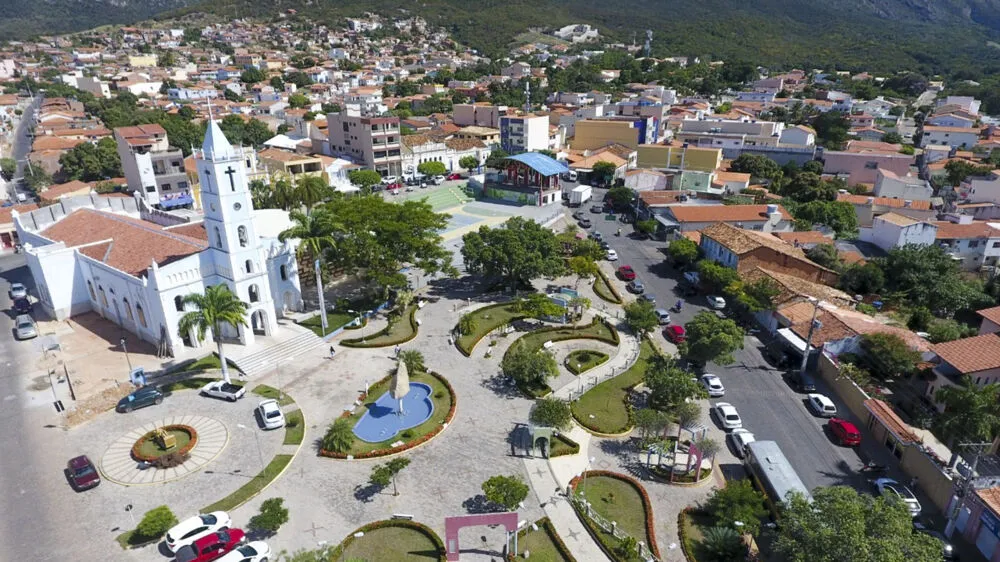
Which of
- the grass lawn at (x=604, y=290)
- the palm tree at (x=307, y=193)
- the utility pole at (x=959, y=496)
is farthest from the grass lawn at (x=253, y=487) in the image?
the palm tree at (x=307, y=193)

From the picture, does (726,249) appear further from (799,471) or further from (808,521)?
(808,521)

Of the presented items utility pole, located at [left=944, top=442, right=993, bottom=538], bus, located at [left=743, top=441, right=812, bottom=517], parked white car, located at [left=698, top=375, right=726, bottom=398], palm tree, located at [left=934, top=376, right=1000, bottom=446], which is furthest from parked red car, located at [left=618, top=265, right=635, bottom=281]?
utility pole, located at [left=944, top=442, right=993, bottom=538]

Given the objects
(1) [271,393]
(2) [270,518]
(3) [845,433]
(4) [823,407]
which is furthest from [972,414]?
(1) [271,393]

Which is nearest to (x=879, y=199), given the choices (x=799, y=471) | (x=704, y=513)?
(x=799, y=471)

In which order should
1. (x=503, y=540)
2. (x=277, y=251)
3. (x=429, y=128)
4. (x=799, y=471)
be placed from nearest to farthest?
1. (x=503, y=540)
2. (x=799, y=471)
3. (x=277, y=251)
4. (x=429, y=128)

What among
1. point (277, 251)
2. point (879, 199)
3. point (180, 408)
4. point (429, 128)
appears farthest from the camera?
point (429, 128)
